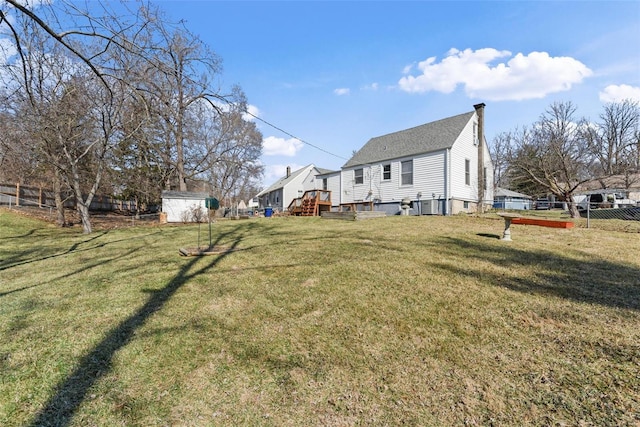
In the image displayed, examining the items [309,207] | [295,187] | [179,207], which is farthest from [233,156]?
[309,207]

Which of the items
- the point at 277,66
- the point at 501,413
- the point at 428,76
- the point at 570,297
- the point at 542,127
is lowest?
the point at 501,413

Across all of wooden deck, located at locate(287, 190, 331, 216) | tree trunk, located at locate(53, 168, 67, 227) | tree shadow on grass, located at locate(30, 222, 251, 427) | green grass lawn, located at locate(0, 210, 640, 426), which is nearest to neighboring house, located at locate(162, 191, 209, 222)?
tree trunk, located at locate(53, 168, 67, 227)

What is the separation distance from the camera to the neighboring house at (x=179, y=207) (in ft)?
62.7

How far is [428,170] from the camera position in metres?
15.9

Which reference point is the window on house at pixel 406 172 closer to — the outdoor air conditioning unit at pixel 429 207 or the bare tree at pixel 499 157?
the outdoor air conditioning unit at pixel 429 207

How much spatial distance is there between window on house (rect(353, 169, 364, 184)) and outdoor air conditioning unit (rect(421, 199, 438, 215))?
4526 millimetres

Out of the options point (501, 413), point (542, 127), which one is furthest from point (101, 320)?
point (542, 127)

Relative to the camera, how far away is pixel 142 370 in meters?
2.45

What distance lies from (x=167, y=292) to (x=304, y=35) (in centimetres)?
1129

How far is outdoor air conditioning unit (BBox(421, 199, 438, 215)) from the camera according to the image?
51.1ft

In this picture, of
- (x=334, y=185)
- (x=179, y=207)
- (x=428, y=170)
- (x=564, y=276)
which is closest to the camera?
(x=564, y=276)

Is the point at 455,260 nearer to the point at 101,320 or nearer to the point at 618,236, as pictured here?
the point at 101,320

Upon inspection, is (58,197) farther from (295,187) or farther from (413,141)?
(295,187)

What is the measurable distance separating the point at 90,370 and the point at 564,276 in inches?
236
